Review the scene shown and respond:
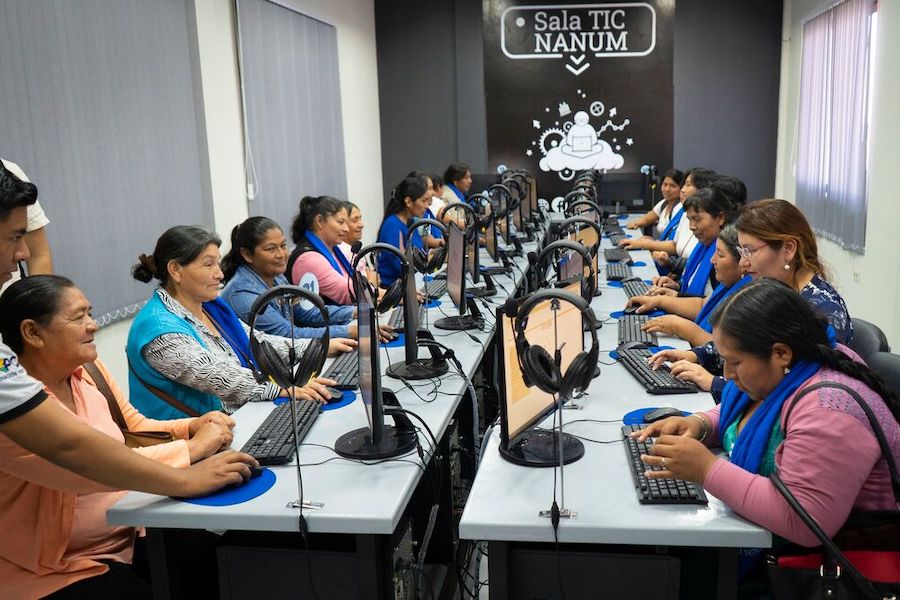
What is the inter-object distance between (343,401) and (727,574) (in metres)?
1.18

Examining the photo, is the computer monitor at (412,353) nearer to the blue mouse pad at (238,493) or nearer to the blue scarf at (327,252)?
the blue mouse pad at (238,493)

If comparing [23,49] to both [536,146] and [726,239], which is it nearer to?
[726,239]

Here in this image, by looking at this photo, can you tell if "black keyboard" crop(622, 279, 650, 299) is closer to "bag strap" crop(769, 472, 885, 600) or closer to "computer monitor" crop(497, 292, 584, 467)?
"computer monitor" crop(497, 292, 584, 467)

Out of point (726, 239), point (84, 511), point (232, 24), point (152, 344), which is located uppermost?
point (232, 24)

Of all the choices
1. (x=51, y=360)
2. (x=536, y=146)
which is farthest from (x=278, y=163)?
(x=51, y=360)

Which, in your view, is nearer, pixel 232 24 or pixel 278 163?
pixel 232 24

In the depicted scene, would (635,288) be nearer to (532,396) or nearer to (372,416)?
(532,396)

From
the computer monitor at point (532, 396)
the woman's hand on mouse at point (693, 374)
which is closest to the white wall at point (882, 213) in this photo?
the woman's hand on mouse at point (693, 374)

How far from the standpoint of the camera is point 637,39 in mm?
8695

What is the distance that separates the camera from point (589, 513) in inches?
62.6

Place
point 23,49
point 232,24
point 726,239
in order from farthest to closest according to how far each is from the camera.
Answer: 1. point 232,24
2. point 23,49
3. point 726,239

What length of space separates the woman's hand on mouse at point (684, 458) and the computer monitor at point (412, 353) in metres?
1.00

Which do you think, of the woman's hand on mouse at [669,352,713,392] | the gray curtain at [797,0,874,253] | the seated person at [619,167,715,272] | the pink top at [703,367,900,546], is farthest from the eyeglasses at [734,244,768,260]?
the gray curtain at [797,0,874,253]

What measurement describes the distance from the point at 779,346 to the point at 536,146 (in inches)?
301
